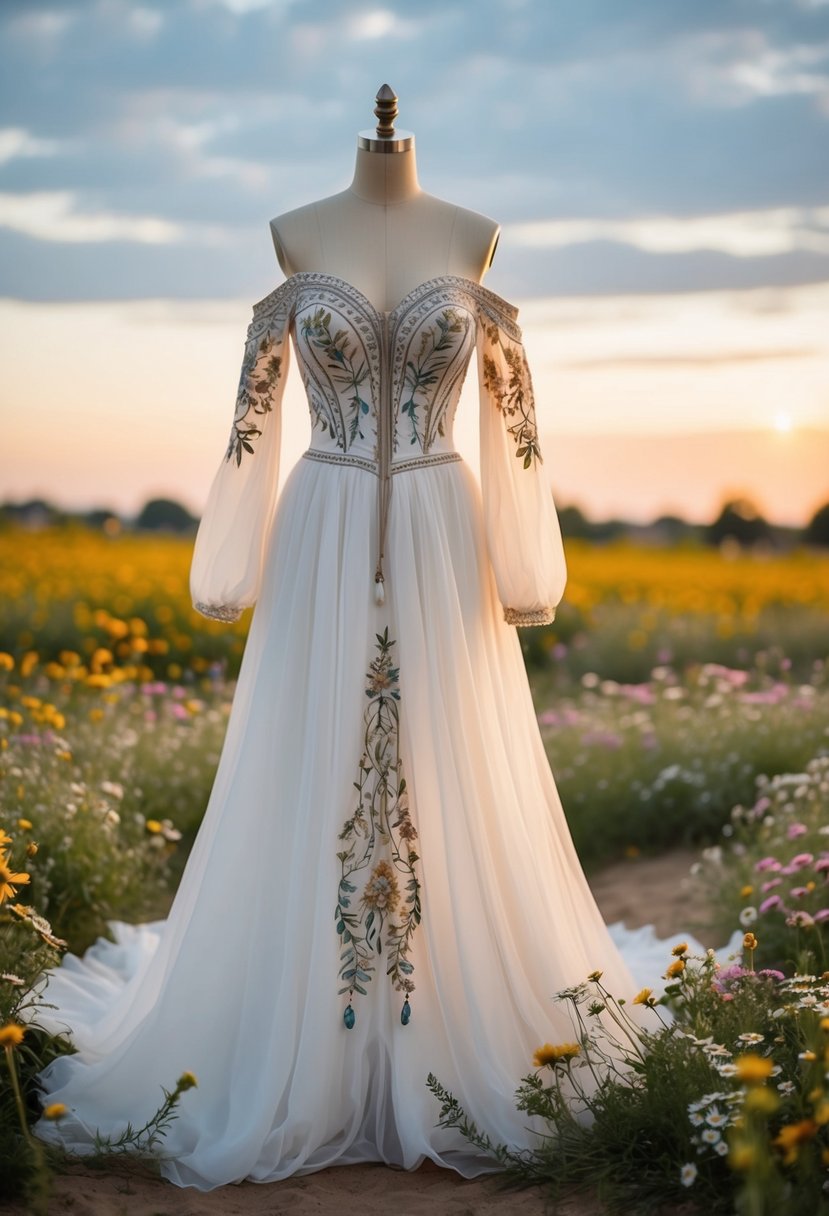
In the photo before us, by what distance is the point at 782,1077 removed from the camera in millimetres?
2441

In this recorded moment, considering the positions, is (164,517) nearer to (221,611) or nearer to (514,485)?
(221,611)

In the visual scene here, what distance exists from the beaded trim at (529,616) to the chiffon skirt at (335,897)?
76 mm

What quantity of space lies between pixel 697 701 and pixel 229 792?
3879 millimetres

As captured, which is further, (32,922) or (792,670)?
(792,670)

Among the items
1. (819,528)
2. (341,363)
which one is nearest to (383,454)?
(341,363)

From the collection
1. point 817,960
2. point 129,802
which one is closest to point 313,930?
point 817,960

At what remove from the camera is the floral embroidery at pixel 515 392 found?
2914 millimetres

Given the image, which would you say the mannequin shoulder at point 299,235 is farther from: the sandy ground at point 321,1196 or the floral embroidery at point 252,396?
the sandy ground at point 321,1196

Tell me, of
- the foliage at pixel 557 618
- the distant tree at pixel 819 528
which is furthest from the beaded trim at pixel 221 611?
the distant tree at pixel 819 528

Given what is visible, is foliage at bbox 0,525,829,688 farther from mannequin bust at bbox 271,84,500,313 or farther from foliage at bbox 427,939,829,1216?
foliage at bbox 427,939,829,1216

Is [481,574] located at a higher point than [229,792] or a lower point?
higher

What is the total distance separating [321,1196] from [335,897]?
60 cm

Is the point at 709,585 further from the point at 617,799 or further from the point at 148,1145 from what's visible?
the point at 148,1145

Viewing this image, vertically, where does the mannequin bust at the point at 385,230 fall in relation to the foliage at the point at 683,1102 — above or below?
above
